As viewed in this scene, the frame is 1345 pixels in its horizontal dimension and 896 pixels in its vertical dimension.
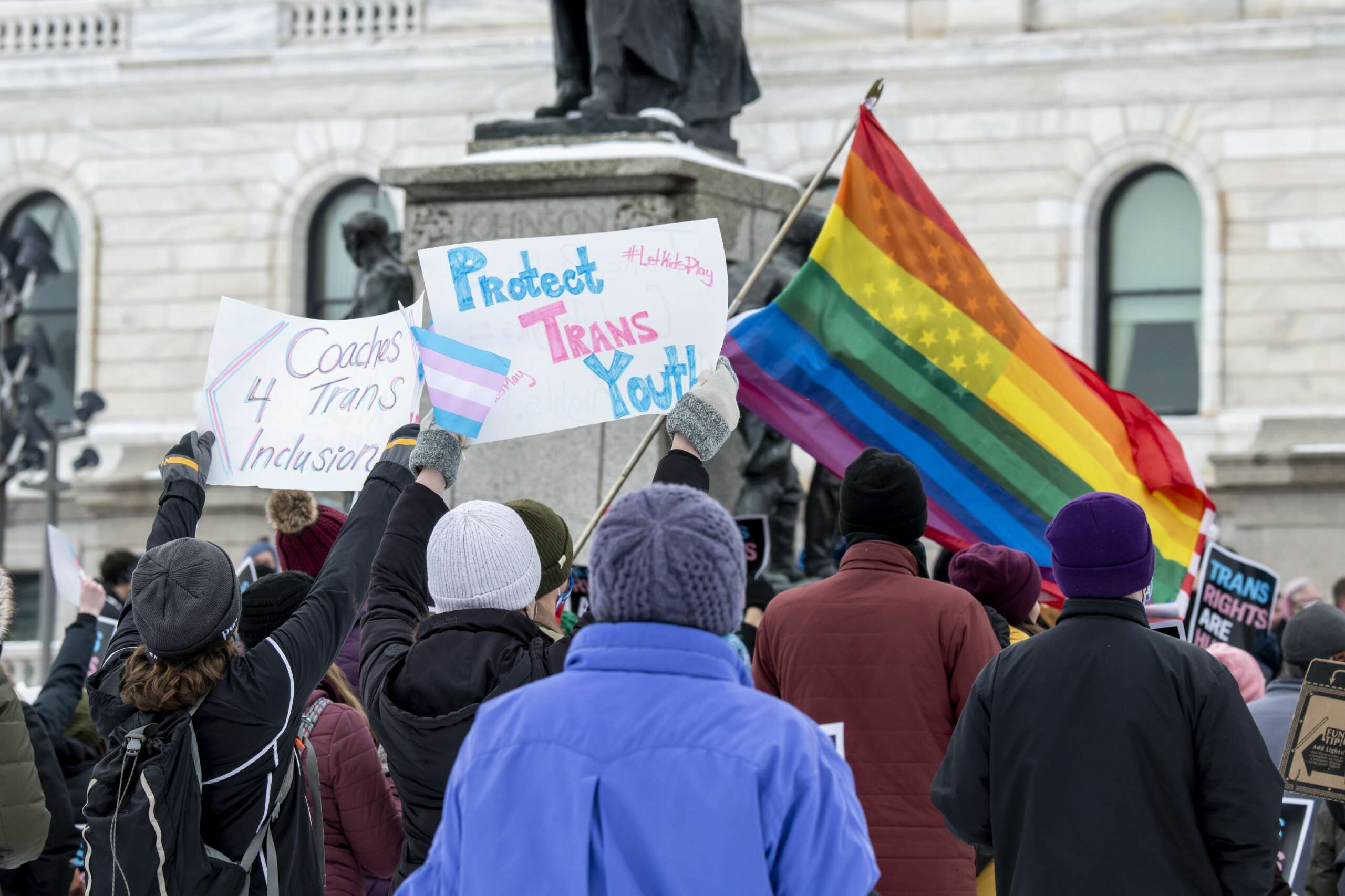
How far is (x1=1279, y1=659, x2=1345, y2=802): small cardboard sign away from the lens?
5000 millimetres

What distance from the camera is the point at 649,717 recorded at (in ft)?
A: 8.82

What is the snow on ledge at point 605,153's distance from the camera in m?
7.58

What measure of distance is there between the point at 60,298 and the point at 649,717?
2441 centimetres

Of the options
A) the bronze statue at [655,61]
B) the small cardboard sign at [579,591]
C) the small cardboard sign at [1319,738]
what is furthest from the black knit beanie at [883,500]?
the bronze statue at [655,61]

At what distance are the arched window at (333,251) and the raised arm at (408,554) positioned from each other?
67.2ft

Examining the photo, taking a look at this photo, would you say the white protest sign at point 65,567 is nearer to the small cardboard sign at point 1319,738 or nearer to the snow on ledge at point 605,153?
the snow on ledge at point 605,153

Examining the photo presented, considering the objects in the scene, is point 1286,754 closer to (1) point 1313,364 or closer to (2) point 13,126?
(1) point 1313,364

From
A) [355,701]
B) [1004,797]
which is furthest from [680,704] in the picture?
[355,701]

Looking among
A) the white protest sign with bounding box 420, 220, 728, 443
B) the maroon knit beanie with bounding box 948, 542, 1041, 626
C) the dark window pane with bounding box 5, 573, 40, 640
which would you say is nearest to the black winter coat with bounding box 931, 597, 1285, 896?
the maroon knit beanie with bounding box 948, 542, 1041, 626

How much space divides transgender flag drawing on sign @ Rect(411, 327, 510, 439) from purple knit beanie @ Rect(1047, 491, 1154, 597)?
1347 mm

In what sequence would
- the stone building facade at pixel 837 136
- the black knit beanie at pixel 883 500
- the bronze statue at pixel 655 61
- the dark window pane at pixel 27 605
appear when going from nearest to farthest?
the black knit beanie at pixel 883 500 < the bronze statue at pixel 655 61 < the stone building facade at pixel 837 136 < the dark window pane at pixel 27 605

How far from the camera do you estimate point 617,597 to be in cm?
280

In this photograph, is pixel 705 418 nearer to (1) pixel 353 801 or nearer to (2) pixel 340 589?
(2) pixel 340 589

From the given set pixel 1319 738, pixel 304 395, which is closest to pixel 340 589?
pixel 304 395
